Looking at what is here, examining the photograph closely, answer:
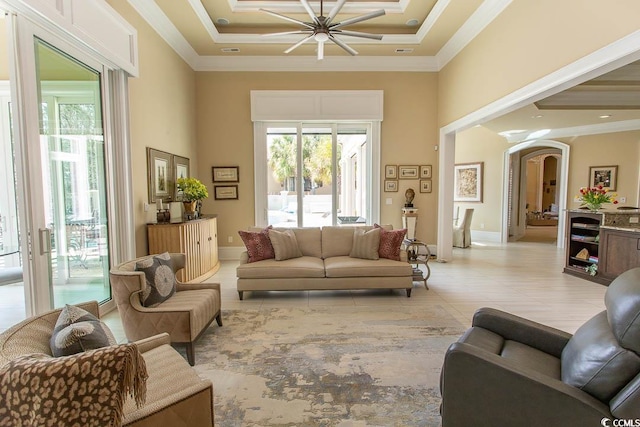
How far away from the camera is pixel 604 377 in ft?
4.63

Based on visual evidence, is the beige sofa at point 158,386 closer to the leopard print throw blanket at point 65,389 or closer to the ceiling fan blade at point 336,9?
the leopard print throw blanket at point 65,389

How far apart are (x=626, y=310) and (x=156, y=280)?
10.2 feet

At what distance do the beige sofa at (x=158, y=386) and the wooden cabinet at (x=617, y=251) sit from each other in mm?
5563

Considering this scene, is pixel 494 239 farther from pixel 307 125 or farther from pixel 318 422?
pixel 318 422

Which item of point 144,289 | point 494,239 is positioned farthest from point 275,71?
point 494,239

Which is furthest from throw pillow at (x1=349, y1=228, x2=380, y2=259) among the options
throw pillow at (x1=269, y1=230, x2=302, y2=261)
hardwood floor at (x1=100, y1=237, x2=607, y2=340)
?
throw pillow at (x1=269, y1=230, x2=302, y2=261)

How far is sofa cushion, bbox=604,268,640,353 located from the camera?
1380 millimetres

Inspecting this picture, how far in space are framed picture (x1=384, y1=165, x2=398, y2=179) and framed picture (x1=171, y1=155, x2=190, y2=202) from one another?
386 cm

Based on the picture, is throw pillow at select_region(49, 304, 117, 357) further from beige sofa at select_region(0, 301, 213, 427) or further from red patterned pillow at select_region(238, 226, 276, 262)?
red patterned pillow at select_region(238, 226, 276, 262)

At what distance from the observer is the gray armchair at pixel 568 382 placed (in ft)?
4.49

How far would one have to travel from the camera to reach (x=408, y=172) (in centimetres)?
681

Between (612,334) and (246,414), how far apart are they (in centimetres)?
201

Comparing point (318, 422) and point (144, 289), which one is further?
point (144, 289)

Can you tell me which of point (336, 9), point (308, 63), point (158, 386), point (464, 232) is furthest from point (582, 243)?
point (158, 386)
